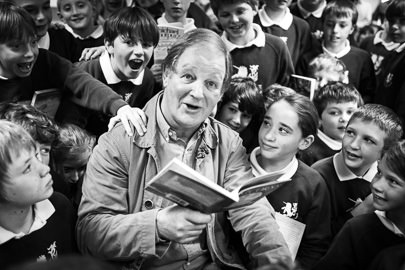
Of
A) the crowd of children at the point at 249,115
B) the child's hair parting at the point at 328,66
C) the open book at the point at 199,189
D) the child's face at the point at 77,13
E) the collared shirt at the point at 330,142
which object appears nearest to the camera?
the open book at the point at 199,189

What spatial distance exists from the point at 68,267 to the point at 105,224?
34.3 inches

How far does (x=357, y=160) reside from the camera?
2.32m

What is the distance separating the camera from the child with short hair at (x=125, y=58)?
2623mm

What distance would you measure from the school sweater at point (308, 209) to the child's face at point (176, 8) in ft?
5.27

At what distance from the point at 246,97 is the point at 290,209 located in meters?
→ 0.83

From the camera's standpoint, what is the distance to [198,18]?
3.85 meters

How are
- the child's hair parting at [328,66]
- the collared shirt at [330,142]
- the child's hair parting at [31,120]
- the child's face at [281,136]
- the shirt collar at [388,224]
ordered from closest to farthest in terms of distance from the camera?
the shirt collar at [388,224], the child's hair parting at [31,120], the child's face at [281,136], the collared shirt at [330,142], the child's hair parting at [328,66]

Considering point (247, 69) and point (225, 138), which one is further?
point (247, 69)

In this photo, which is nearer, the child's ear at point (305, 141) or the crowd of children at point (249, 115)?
the crowd of children at point (249, 115)

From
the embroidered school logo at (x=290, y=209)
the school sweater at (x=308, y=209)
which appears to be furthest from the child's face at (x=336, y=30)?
the embroidered school logo at (x=290, y=209)

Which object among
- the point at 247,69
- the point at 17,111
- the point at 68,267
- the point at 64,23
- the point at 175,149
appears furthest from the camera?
the point at 64,23

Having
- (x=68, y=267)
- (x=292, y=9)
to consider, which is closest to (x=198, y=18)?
(x=292, y=9)

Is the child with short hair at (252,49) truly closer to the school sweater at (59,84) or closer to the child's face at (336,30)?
the child's face at (336,30)

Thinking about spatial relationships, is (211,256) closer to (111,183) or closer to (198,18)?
(111,183)
